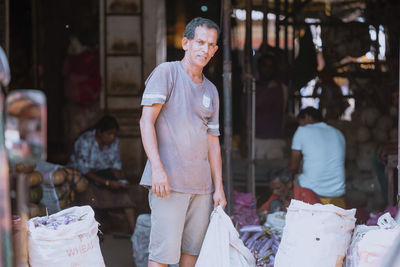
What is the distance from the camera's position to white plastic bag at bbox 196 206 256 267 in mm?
3586

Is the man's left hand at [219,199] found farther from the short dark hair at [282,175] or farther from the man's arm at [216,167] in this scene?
the short dark hair at [282,175]

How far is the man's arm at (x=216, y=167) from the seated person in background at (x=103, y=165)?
289 cm

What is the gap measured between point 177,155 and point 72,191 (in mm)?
2807

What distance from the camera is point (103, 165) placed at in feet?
22.0

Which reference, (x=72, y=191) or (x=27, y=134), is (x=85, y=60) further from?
(x=27, y=134)

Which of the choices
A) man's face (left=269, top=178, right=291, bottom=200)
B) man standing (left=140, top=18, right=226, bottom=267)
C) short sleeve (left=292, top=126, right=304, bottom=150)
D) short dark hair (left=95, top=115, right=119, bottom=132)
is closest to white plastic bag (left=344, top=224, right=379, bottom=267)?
man standing (left=140, top=18, right=226, bottom=267)

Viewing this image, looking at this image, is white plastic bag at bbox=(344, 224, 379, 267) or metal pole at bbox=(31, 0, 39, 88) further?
metal pole at bbox=(31, 0, 39, 88)

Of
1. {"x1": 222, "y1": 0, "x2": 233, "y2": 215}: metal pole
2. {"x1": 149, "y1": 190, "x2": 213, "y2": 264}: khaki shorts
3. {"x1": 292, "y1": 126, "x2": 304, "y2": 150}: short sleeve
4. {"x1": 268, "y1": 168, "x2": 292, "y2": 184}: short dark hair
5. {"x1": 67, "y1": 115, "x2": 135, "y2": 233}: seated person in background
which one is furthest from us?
{"x1": 67, "y1": 115, "x2": 135, "y2": 233}: seated person in background

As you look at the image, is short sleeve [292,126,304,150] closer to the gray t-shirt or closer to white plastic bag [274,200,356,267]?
white plastic bag [274,200,356,267]

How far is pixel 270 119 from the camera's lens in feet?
25.7

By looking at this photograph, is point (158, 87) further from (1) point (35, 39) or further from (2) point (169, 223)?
(1) point (35, 39)

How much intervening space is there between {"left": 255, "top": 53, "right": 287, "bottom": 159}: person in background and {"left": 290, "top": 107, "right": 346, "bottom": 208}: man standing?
6.67 ft

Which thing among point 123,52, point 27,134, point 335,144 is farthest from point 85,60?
point 27,134

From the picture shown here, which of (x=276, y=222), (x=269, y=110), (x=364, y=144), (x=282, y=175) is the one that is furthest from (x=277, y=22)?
(x=276, y=222)
